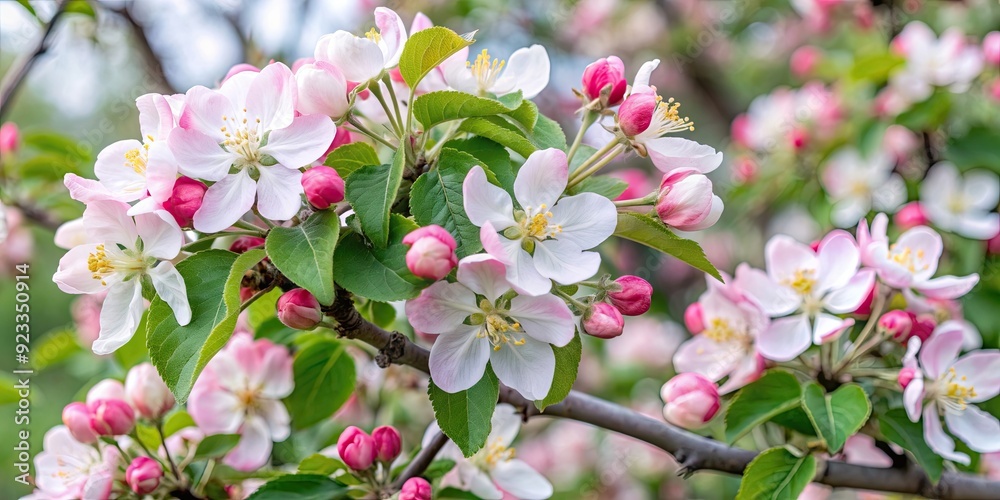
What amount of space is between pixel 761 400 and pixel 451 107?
2.12ft

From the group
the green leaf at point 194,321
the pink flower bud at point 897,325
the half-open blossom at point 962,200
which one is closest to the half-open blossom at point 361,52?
the green leaf at point 194,321

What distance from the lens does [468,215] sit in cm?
84

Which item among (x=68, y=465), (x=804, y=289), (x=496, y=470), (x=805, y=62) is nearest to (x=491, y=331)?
(x=496, y=470)

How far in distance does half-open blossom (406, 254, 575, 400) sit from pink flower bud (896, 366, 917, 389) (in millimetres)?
583

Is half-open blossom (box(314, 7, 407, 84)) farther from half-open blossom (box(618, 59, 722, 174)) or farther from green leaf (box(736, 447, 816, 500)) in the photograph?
green leaf (box(736, 447, 816, 500))

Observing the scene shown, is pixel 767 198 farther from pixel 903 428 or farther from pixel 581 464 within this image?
pixel 903 428

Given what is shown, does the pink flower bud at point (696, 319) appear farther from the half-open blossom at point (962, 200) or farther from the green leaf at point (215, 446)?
the half-open blossom at point (962, 200)

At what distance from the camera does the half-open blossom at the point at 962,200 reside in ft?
6.56

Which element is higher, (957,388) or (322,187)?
(322,187)

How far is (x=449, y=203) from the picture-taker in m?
0.87

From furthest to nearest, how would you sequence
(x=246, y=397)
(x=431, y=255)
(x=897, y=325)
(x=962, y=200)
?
(x=962, y=200), (x=246, y=397), (x=897, y=325), (x=431, y=255)

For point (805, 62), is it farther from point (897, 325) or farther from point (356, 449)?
point (356, 449)

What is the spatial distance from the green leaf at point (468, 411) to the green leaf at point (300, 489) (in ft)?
0.85

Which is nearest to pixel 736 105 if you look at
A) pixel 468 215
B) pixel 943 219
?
pixel 943 219
